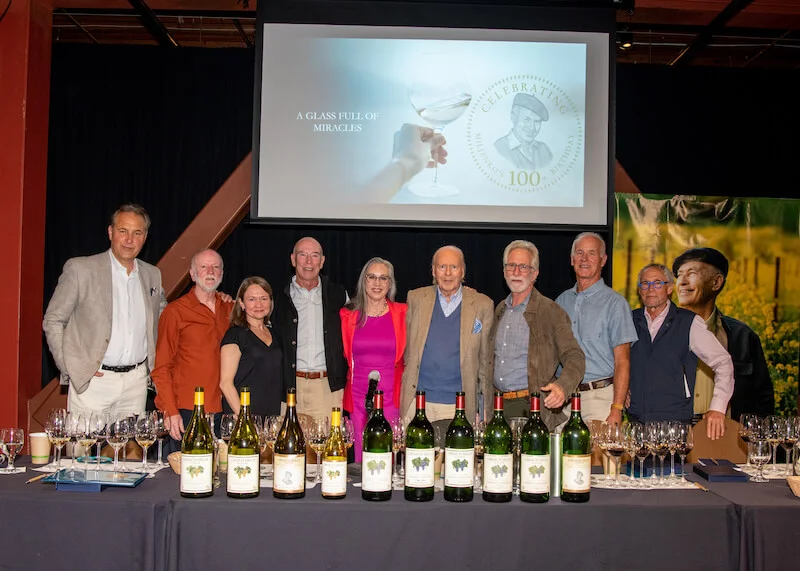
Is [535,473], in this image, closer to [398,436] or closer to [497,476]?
[497,476]

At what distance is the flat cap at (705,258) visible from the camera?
582cm

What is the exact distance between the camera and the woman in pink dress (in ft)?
12.1

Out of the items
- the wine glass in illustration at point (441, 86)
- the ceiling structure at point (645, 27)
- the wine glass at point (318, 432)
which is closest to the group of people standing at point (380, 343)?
the wine glass at point (318, 432)

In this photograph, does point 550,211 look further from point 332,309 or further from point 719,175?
point 719,175

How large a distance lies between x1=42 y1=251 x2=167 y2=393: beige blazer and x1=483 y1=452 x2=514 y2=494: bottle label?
2230 mm

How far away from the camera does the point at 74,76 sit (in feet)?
19.4

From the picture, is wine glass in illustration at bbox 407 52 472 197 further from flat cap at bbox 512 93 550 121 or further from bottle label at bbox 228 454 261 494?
bottle label at bbox 228 454 261 494

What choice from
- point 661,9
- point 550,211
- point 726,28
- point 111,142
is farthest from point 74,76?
point 726,28

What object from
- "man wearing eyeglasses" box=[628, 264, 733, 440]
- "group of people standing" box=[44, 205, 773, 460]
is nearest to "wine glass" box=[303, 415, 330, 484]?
"group of people standing" box=[44, 205, 773, 460]

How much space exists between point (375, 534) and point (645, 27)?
4851mm

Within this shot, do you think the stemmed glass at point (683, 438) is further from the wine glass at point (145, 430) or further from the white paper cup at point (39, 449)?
the white paper cup at point (39, 449)

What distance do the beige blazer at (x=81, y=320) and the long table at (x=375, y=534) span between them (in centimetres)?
143

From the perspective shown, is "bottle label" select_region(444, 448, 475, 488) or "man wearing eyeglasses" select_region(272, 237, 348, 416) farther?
"man wearing eyeglasses" select_region(272, 237, 348, 416)

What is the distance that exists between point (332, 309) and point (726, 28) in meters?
3.88
